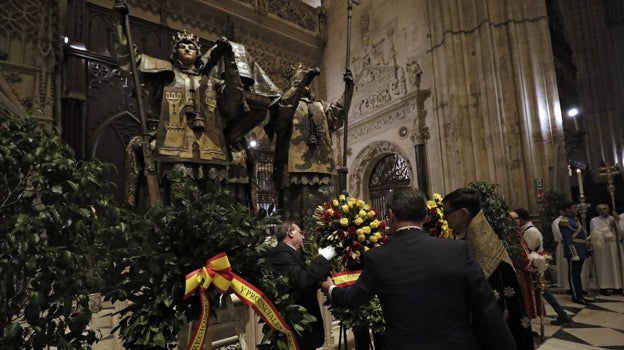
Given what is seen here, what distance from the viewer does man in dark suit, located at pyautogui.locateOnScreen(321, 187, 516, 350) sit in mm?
1310

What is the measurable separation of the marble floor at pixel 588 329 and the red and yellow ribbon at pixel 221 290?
117 inches

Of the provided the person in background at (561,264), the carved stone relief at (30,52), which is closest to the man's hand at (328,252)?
the person in background at (561,264)

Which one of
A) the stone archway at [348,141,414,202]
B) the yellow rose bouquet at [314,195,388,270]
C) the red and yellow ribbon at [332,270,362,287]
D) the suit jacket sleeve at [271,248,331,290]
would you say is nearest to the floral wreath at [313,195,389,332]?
the yellow rose bouquet at [314,195,388,270]

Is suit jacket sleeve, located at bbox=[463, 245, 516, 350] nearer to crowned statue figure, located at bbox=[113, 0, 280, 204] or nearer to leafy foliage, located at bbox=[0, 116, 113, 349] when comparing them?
leafy foliage, located at bbox=[0, 116, 113, 349]

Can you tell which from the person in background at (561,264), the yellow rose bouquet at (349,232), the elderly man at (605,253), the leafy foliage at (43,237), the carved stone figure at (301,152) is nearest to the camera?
the leafy foliage at (43,237)

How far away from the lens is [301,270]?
2.01 metres

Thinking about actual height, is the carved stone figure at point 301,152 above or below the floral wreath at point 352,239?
above

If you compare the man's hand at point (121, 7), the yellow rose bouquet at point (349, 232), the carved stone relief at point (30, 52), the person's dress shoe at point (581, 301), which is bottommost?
the person's dress shoe at point (581, 301)

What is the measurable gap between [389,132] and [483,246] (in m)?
8.18

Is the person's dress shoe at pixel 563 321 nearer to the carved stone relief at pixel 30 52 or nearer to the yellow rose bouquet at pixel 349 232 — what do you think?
the yellow rose bouquet at pixel 349 232

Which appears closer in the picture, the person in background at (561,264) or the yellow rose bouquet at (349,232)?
the yellow rose bouquet at (349,232)

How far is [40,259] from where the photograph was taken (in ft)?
4.14

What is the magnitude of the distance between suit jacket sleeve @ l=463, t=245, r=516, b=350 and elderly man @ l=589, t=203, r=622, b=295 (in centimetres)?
572

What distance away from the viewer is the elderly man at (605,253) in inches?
218
